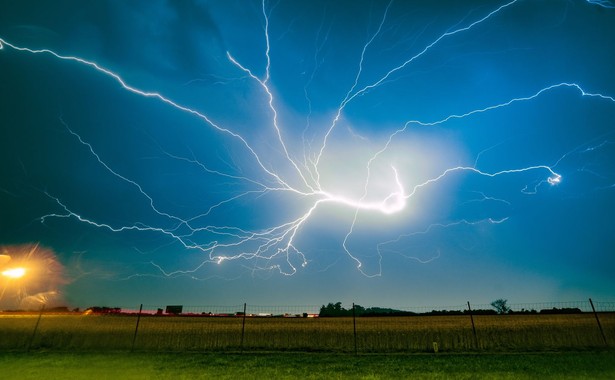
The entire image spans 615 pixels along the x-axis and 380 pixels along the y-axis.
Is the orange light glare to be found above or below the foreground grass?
above

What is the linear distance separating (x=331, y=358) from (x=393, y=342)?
3.08 metres

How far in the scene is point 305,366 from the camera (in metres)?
8.44

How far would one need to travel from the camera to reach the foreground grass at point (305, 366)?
→ 716cm

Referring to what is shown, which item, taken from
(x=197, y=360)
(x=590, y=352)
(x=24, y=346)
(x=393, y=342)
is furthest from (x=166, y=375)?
(x=590, y=352)

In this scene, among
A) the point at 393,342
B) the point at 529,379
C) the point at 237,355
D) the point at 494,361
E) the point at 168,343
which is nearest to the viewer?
the point at 529,379

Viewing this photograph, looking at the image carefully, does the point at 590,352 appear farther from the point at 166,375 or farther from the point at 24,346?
the point at 24,346

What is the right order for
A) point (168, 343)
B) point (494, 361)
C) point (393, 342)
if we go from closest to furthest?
point (494, 361), point (393, 342), point (168, 343)

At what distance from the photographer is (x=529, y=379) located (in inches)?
255

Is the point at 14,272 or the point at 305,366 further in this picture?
the point at 14,272

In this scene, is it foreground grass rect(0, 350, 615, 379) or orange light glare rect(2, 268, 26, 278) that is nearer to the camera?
foreground grass rect(0, 350, 615, 379)

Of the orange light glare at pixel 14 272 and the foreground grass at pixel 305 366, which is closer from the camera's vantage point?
the foreground grass at pixel 305 366

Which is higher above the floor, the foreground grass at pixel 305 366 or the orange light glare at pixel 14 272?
the orange light glare at pixel 14 272

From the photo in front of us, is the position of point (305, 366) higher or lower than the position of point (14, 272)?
lower

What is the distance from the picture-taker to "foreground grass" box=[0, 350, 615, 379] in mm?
7160
